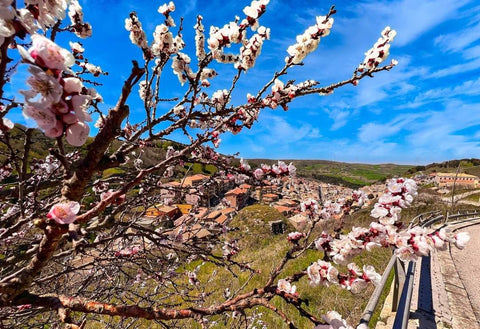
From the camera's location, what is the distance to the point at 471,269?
817cm

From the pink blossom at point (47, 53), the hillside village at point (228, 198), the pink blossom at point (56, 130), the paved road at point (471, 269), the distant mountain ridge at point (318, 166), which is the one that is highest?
the distant mountain ridge at point (318, 166)

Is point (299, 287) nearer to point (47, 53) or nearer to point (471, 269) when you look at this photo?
point (471, 269)

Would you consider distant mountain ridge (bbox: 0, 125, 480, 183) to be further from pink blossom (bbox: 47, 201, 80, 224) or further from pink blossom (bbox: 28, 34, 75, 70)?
pink blossom (bbox: 28, 34, 75, 70)

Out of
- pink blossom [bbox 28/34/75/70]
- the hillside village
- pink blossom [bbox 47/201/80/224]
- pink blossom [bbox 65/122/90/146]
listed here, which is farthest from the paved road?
pink blossom [bbox 28/34/75/70]

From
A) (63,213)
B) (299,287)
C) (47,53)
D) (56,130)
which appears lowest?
(299,287)

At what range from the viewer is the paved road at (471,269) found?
235 inches

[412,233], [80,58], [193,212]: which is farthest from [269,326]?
[80,58]

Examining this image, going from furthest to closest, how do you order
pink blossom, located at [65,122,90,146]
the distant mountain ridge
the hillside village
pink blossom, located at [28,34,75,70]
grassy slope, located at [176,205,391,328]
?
grassy slope, located at [176,205,391,328]
the hillside village
the distant mountain ridge
pink blossom, located at [65,122,90,146]
pink blossom, located at [28,34,75,70]

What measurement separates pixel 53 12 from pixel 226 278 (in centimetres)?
877

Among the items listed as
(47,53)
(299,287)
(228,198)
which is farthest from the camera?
(228,198)

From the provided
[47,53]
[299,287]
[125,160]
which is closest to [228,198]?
[299,287]

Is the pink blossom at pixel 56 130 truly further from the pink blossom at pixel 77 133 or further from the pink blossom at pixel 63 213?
the pink blossom at pixel 63 213

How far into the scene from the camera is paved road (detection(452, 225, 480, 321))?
5973mm

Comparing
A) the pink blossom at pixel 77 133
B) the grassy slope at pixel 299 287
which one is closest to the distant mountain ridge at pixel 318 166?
the pink blossom at pixel 77 133
